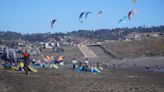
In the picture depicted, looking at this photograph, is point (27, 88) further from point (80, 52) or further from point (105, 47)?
point (105, 47)

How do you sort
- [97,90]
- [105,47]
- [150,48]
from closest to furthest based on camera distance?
[97,90] → [150,48] → [105,47]

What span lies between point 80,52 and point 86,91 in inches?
2111

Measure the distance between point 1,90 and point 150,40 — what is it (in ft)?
199

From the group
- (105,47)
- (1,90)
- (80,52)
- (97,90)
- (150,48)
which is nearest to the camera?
(1,90)

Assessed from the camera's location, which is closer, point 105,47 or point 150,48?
point 150,48

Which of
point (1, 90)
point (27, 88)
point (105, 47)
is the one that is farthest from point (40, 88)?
point (105, 47)

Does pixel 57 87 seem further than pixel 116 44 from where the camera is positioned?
No

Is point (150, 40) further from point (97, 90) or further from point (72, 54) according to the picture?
point (97, 90)

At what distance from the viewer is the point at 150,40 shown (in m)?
69.2

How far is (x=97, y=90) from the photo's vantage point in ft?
38.8

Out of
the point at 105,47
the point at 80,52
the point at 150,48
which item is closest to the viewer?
the point at 150,48

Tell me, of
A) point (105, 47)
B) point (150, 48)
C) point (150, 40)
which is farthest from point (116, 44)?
point (150, 48)

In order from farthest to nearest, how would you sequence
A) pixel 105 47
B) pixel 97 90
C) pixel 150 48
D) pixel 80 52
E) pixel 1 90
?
pixel 105 47 → pixel 80 52 → pixel 150 48 → pixel 97 90 → pixel 1 90

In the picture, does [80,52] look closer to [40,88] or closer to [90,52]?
[90,52]
